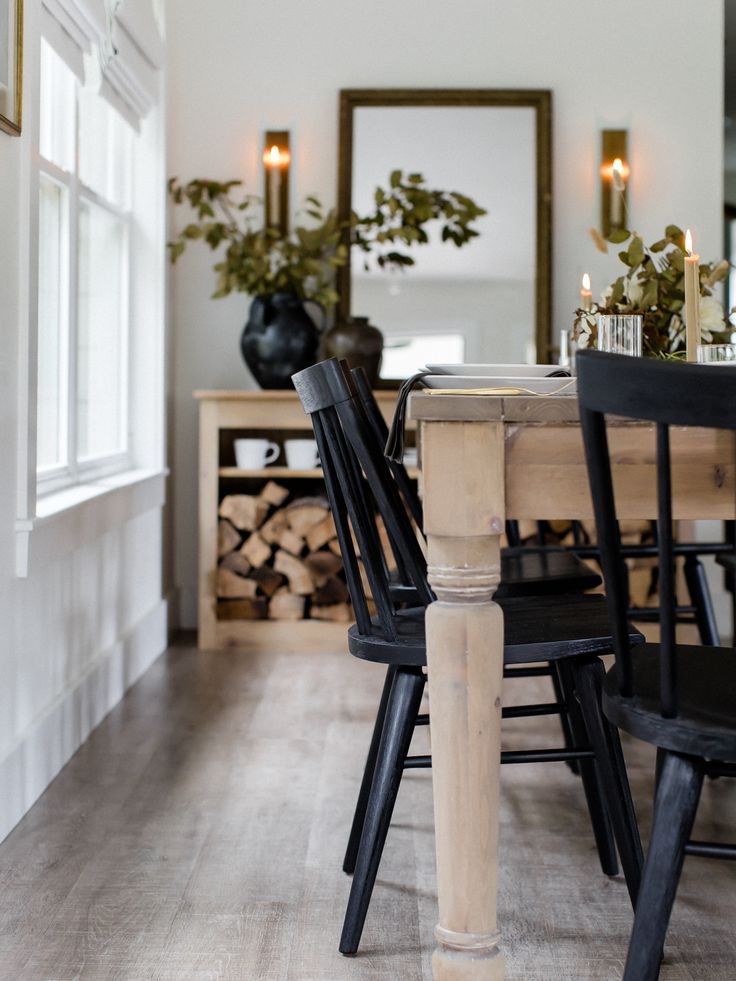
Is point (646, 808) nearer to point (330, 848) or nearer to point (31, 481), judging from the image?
point (330, 848)

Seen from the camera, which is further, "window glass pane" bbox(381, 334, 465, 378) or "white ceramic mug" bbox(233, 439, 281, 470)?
"window glass pane" bbox(381, 334, 465, 378)

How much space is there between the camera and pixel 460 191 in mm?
4223

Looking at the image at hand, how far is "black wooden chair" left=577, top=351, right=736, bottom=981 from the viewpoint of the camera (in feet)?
3.82

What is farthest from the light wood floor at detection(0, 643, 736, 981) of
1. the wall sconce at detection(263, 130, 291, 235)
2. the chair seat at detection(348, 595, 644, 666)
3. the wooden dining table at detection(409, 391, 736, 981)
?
the wall sconce at detection(263, 130, 291, 235)

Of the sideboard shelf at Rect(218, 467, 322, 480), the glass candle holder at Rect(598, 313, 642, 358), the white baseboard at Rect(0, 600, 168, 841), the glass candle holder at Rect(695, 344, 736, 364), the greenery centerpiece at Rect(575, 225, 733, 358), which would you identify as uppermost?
the greenery centerpiece at Rect(575, 225, 733, 358)

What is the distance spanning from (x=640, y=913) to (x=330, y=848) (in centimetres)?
101

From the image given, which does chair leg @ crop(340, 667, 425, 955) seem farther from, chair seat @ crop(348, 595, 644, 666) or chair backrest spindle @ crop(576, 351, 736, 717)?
chair backrest spindle @ crop(576, 351, 736, 717)

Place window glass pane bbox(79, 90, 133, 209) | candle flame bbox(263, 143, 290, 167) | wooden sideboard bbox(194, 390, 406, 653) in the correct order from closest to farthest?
window glass pane bbox(79, 90, 133, 209)
wooden sideboard bbox(194, 390, 406, 653)
candle flame bbox(263, 143, 290, 167)

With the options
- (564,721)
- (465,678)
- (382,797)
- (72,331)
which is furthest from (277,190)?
(465,678)

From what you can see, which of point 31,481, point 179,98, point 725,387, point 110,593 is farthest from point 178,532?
point 725,387

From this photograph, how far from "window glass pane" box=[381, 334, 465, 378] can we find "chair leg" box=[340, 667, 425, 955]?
2.58 metres

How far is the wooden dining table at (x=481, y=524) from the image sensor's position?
54.9 inches

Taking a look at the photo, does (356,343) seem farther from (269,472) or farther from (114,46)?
(114,46)

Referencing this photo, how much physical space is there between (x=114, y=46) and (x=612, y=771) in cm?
244
